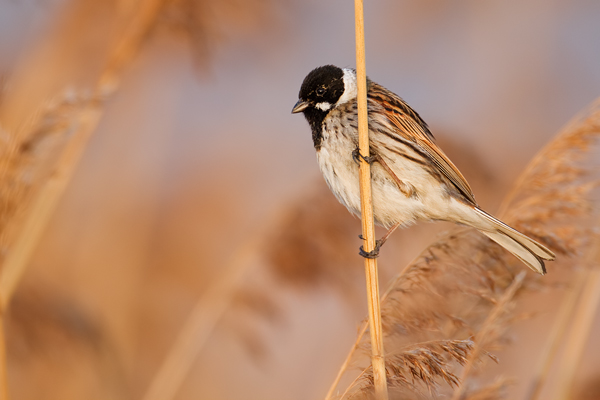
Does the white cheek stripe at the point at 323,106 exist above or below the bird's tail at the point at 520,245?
above

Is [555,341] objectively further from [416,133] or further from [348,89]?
[348,89]

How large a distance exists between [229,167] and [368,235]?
10.2ft

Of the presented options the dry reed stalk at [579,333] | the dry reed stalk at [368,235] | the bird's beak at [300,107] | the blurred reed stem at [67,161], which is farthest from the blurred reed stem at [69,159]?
the dry reed stalk at [579,333]

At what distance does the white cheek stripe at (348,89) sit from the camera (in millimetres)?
2688

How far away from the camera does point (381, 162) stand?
2451 mm

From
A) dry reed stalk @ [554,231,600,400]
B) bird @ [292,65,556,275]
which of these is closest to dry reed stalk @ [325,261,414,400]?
bird @ [292,65,556,275]

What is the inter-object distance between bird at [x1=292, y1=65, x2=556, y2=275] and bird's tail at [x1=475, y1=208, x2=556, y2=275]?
8 cm

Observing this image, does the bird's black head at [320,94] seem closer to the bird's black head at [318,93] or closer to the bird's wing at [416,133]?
the bird's black head at [318,93]

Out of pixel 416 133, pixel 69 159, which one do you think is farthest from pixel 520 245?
pixel 69 159

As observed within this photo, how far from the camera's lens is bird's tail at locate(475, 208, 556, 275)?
6.92 feet

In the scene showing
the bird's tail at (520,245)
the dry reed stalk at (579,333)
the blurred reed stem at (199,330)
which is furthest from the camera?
the blurred reed stem at (199,330)

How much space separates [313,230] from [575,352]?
4.06ft

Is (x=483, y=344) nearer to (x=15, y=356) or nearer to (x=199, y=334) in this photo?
(x=199, y=334)

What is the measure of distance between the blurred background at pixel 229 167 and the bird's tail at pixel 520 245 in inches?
16.3
